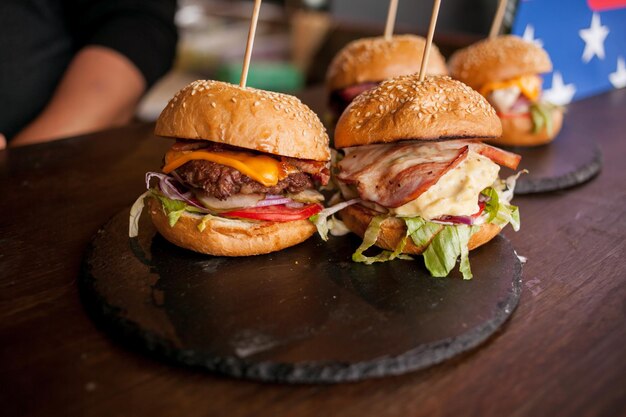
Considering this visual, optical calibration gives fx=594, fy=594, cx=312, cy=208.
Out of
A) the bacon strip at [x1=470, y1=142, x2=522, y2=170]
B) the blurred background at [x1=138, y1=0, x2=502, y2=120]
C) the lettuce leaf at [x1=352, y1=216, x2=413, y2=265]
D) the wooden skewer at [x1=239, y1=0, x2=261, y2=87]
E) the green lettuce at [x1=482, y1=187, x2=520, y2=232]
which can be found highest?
the wooden skewer at [x1=239, y1=0, x2=261, y2=87]

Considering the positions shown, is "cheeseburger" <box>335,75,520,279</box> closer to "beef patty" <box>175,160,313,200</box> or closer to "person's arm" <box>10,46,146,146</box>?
"beef patty" <box>175,160,313,200</box>

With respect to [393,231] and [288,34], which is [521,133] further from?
[288,34]

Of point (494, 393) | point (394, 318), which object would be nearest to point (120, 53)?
point (394, 318)

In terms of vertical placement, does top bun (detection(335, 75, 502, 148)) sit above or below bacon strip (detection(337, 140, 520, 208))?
above

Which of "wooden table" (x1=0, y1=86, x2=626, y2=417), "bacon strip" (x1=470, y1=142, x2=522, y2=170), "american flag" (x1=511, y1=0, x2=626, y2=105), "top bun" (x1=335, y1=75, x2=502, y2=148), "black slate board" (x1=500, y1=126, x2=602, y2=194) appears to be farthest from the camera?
"american flag" (x1=511, y1=0, x2=626, y2=105)

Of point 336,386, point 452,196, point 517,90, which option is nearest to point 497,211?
point 452,196

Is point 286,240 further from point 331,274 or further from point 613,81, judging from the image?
point 613,81

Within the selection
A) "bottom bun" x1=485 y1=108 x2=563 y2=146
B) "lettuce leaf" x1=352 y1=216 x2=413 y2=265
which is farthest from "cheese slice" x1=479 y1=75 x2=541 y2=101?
"lettuce leaf" x1=352 y1=216 x2=413 y2=265
